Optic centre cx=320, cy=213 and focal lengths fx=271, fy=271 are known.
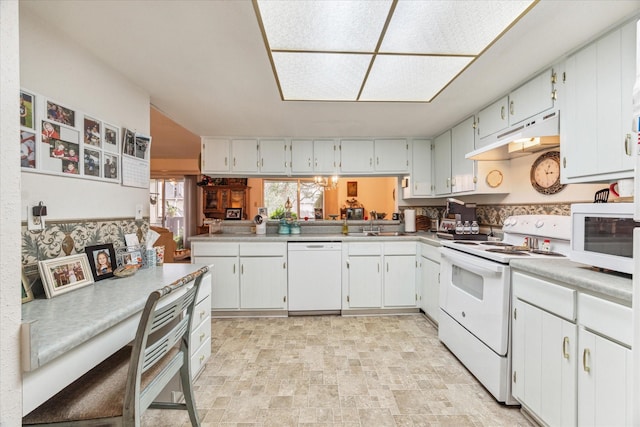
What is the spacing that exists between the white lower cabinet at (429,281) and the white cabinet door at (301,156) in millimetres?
1691

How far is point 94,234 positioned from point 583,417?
2733 mm

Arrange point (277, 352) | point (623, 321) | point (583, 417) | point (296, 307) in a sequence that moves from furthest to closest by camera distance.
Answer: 1. point (296, 307)
2. point (277, 352)
3. point (583, 417)
4. point (623, 321)

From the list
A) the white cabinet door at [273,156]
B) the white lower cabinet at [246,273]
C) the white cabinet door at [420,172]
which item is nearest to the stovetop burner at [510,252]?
the white cabinet door at [420,172]

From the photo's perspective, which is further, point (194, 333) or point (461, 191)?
point (461, 191)

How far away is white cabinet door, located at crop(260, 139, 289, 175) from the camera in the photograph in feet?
11.4

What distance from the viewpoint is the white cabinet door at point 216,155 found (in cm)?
343

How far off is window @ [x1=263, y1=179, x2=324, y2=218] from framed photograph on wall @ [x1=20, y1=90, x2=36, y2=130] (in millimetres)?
5316

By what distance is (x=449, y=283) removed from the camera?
2344 mm

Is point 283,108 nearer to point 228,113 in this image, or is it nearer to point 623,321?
point 228,113

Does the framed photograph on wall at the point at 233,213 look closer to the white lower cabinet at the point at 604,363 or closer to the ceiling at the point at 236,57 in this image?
the ceiling at the point at 236,57

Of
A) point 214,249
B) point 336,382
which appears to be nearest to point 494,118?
point 336,382

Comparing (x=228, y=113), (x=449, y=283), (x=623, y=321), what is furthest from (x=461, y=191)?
(x=228, y=113)

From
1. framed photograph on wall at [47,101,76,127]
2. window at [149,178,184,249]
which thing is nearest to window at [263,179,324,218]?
window at [149,178,184,249]

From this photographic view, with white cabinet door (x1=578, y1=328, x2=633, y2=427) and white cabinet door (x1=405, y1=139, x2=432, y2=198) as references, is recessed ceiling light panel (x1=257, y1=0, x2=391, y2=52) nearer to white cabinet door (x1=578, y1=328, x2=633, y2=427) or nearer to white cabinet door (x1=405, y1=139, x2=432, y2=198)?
white cabinet door (x1=578, y1=328, x2=633, y2=427)
